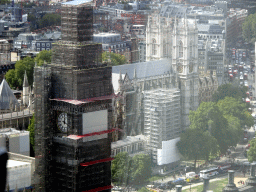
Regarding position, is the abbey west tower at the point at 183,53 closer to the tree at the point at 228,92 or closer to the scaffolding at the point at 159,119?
→ the tree at the point at 228,92

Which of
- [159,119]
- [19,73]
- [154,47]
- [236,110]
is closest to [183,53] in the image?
[154,47]

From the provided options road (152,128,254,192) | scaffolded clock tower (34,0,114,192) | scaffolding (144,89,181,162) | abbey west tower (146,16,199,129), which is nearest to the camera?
scaffolded clock tower (34,0,114,192)

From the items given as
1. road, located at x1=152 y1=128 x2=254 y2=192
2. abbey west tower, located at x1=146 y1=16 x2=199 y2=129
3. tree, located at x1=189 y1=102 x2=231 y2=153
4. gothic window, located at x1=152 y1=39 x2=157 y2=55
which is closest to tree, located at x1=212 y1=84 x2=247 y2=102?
abbey west tower, located at x1=146 y1=16 x2=199 y2=129

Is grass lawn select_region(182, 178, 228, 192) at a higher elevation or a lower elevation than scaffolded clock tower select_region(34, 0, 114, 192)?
lower

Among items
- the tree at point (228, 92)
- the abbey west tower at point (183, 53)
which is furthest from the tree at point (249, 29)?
the abbey west tower at point (183, 53)

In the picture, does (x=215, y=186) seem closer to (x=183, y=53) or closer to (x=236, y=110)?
(x=236, y=110)

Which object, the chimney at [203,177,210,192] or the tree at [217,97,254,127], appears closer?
the chimney at [203,177,210,192]

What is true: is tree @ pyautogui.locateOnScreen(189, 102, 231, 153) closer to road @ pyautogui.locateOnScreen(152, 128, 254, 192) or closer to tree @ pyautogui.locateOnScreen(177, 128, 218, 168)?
tree @ pyautogui.locateOnScreen(177, 128, 218, 168)

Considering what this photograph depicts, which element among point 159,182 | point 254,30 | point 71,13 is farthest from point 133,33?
point 71,13
